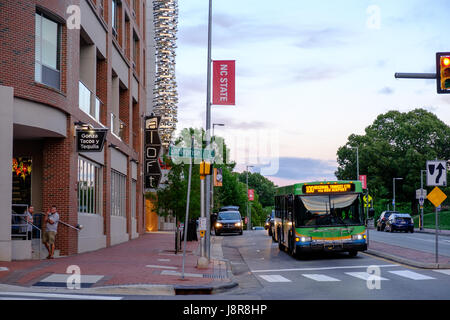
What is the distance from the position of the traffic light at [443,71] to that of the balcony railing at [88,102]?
1425 centimetres

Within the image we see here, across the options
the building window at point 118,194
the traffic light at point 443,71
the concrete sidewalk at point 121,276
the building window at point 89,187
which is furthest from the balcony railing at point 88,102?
the traffic light at point 443,71

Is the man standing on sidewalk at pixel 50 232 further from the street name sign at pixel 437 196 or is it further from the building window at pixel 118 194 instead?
the street name sign at pixel 437 196

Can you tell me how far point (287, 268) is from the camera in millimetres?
18531

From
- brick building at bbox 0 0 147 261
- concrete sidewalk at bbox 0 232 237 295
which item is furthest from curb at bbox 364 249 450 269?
brick building at bbox 0 0 147 261

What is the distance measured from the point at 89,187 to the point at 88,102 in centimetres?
360

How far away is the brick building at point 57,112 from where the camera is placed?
18.9 meters

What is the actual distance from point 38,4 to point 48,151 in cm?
503

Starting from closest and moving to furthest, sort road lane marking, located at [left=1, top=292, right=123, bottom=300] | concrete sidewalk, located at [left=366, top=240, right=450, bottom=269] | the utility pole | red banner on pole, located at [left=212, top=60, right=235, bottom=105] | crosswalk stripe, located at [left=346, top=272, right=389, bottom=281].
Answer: road lane marking, located at [left=1, top=292, right=123, bottom=300] → crosswalk stripe, located at [left=346, top=272, right=389, bottom=281] → concrete sidewalk, located at [left=366, top=240, right=450, bottom=269] → the utility pole → red banner on pole, located at [left=212, top=60, right=235, bottom=105]

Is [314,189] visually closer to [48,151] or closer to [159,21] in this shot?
[48,151]

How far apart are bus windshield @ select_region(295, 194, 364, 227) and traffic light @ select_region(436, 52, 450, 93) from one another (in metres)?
6.66

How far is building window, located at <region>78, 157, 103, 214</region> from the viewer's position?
78.9ft

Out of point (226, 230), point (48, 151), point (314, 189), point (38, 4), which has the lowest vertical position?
point (226, 230)

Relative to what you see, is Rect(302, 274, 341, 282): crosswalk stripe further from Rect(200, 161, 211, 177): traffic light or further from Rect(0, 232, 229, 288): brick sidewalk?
Rect(200, 161, 211, 177): traffic light

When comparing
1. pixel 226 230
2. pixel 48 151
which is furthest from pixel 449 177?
pixel 48 151
